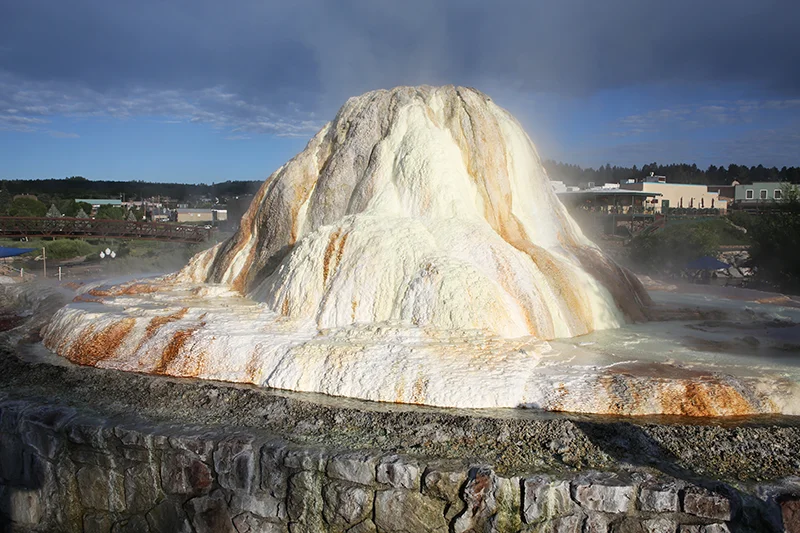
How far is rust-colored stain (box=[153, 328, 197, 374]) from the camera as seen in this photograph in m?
6.10

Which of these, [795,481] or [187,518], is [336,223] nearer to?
[187,518]

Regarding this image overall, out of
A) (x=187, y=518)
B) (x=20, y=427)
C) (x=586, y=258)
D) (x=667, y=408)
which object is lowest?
(x=187, y=518)

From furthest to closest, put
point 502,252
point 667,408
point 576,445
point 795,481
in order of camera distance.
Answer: point 502,252 < point 667,408 < point 576,445 < point 795,481

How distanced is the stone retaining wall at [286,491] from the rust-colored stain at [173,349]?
1164 millimetres

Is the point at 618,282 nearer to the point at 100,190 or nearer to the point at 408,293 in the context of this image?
the point at 408,293

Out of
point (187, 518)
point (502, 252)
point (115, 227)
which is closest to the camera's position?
point (187, 518)

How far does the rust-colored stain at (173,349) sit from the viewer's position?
610 cm

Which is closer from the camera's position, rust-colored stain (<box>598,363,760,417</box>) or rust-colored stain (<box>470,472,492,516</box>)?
rust-colored stain (<box>470,472,492,516</box>)

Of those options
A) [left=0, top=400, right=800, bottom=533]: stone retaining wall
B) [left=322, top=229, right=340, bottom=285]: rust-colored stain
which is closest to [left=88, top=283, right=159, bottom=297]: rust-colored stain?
[left=322, top=229, right=340, bottom=285]: rust-colored stain

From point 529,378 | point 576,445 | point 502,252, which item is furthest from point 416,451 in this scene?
point 502,252

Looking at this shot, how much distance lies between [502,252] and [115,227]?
958 inches

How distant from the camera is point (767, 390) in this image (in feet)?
16.5

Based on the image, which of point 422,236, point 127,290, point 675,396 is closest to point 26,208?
point 127,290

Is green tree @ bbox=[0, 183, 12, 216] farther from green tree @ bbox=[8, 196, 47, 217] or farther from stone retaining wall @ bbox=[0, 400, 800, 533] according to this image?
stone retaining wall @ bbox=[0, 400, 800, 533]
